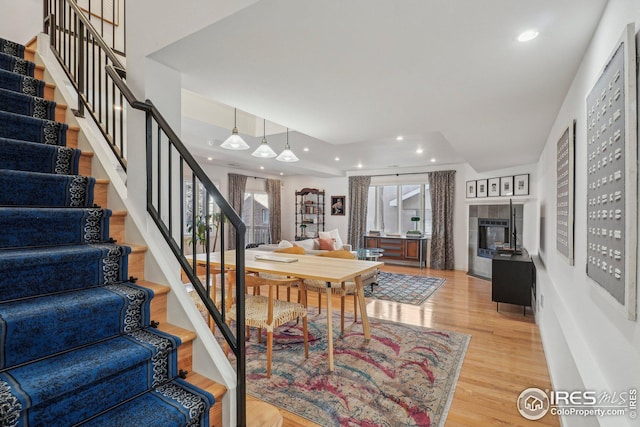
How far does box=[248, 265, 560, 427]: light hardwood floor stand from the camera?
81.9 inches

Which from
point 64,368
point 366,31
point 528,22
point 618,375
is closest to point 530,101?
point 528,22

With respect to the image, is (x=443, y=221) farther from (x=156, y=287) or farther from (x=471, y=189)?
(x=156, y=287)

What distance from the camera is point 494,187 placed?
6070 millimetres

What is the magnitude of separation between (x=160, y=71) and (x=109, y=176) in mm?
707

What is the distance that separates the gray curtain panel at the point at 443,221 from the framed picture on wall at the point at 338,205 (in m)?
2.58

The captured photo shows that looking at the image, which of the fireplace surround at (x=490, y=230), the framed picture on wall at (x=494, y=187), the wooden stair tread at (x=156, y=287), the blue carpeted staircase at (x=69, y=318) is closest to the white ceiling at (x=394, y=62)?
the blue carpeted staircase at (x=69, y=318)

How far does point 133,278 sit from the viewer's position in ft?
5.34

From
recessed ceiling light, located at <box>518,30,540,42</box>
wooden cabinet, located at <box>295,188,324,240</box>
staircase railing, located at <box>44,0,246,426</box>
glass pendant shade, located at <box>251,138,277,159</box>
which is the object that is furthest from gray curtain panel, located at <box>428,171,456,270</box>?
staircase railing, located at <box>44,0,246,426</box>

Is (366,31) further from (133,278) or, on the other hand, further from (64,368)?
(64,368)

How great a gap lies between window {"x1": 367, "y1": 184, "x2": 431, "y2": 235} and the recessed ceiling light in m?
6.52

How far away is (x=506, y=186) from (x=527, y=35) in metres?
5.00

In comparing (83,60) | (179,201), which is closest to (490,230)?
(179,201)

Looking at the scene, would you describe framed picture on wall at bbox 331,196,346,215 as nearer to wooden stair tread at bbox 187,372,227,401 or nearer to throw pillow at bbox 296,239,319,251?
throw pillow at bbox 296,239,319,251

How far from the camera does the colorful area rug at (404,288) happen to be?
4.85 meters
